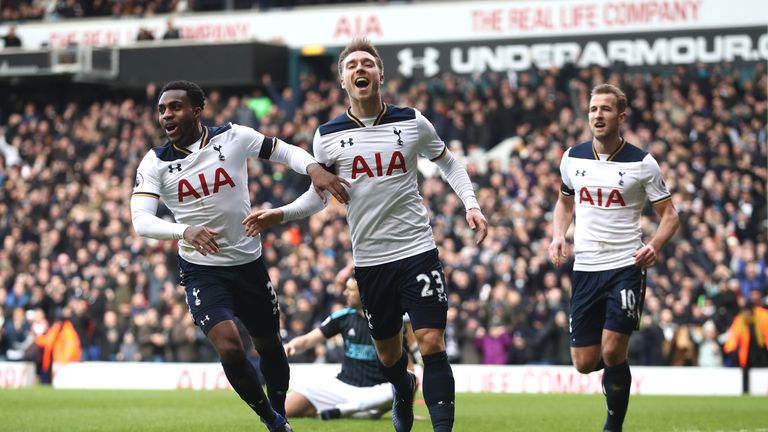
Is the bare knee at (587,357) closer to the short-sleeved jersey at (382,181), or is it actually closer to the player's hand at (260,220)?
the short-sleeved jersey at (382,181)

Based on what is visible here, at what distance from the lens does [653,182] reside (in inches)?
409

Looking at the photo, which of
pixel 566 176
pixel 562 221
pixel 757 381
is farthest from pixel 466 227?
pixel 566 176

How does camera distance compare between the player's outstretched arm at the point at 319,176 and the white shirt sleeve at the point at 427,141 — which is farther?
the white shirt sleeve at the point at 427,141

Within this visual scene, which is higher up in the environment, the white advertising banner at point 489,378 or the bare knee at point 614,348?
the bare knee at point 614,348

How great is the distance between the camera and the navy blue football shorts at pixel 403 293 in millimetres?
9195

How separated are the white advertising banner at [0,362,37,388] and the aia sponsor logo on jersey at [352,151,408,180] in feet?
57.3

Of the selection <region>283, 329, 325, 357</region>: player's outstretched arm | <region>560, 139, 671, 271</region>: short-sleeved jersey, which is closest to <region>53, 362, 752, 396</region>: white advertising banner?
<region>283, 329, 325, 357</region>: player's outstretched arm

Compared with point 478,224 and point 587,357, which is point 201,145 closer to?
point 478,224

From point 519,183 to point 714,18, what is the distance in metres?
8.99

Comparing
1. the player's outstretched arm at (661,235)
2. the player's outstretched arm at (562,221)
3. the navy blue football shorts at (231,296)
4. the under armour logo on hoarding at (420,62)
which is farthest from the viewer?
the under armour logo on hoarding at (420,62)

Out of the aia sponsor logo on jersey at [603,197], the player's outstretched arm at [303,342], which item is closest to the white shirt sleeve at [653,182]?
the aia sponsor logo on jersey at [603,197]

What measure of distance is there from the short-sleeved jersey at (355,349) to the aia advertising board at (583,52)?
16343mm

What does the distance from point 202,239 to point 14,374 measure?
677 inches

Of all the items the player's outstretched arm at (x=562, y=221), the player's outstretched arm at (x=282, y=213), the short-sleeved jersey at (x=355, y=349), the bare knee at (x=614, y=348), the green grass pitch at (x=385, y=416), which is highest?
the player's outstretched arm at (x=282, y=213)
